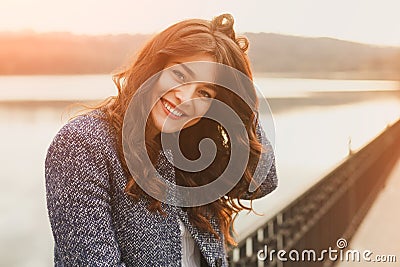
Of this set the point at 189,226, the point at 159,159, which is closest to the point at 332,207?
the point at 189,226

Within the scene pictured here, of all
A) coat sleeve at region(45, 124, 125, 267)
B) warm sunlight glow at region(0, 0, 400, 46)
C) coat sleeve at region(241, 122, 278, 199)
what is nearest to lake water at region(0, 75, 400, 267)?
coat sleeve at region(241, 122, 278, 199)

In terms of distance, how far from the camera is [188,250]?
1.51 metres

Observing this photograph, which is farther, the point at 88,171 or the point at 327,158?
the point at 327,158

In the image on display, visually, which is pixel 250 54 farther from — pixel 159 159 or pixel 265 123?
pixel 159 159

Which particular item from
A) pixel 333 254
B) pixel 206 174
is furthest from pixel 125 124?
pixel 333 254

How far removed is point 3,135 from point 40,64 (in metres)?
0.24

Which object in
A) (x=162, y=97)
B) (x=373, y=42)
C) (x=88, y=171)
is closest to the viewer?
(x=88, y=171)

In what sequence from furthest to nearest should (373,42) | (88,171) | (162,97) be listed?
1. (373,42)
2. (162,97)
3. (88,171)

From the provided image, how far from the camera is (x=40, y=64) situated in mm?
1570

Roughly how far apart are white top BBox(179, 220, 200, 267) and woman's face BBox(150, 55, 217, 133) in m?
0.29

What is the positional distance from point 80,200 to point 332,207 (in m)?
0.73

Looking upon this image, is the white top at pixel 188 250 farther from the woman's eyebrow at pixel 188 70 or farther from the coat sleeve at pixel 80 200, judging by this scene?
the woman's eyebrow at pixel 188 70

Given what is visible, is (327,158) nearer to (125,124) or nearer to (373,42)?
(373,42)

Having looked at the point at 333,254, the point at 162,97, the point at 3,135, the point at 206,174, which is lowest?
the point at 333,254
